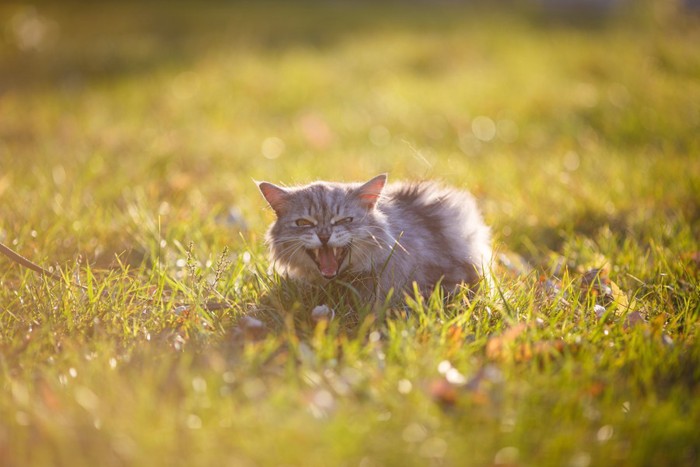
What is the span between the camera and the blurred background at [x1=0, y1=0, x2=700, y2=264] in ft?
14.0

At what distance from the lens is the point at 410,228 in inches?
125

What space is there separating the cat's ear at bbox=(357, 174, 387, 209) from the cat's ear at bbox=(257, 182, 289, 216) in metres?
0.35

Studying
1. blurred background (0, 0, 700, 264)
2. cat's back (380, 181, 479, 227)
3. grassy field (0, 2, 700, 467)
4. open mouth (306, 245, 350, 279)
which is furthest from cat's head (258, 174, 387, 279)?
blurred background (0, 0, 700, 264)

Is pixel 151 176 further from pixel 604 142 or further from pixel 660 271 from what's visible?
pixel 604 142

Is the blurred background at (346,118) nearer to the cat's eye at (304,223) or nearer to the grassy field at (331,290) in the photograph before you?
the grassy field at (331,290)

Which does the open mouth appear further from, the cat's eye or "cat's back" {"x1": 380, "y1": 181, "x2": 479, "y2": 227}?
"cat's back" {"x1": 380, "y1": 181, "x2": 479, "y2": 227}

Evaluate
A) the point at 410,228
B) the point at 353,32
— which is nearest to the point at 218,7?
the point at 353,32

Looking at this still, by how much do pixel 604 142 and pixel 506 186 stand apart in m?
1.87

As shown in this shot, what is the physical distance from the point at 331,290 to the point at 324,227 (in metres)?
0.28

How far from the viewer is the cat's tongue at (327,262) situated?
9.34ft

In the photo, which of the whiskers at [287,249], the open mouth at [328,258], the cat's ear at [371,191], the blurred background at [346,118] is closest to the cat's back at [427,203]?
the cat's ear at [371,191]

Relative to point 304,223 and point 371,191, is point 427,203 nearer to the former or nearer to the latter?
point 371,191

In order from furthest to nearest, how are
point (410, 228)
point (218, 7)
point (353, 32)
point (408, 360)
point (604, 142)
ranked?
point (218, 7) → point (353, 32) → point (604, 142) → point (410, 228) → point (408, 360)

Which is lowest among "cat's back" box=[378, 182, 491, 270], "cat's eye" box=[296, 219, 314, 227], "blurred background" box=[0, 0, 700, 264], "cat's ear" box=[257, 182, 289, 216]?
"blurred background" box=[0, 0, 700, 264]
